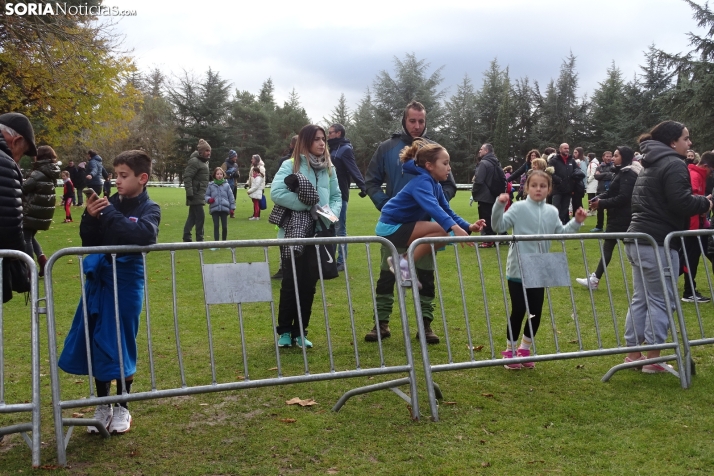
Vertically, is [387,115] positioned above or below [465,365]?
above

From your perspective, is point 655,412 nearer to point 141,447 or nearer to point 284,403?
point 284,403

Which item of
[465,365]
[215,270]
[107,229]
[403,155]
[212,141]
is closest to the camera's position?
[107,229]

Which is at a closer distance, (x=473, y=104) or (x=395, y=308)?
(x=395, y=308)

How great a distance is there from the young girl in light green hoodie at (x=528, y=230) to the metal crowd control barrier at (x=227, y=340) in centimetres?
104

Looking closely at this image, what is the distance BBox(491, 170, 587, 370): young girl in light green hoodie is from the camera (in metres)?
5.50

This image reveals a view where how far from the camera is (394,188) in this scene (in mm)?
7027

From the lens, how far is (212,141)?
63125 mm

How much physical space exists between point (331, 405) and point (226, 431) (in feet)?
2.72

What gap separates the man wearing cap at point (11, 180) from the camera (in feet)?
13.5

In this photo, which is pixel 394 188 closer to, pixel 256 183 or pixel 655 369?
pixel 655 369

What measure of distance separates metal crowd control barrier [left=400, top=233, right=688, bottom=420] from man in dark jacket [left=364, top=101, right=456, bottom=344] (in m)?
0.20

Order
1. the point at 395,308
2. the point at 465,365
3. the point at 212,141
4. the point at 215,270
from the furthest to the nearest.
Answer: the point at 212,141 → the point at 395,308 → the point at 465,365 → the point at 215,270

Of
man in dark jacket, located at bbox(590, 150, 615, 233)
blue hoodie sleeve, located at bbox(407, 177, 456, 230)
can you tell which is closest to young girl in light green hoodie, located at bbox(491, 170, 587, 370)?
blue hoodie sleeve, located at bbox(407, 177, 456, 230)

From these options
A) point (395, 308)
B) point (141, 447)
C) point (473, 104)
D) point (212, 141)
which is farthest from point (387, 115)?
point (141, 447)
